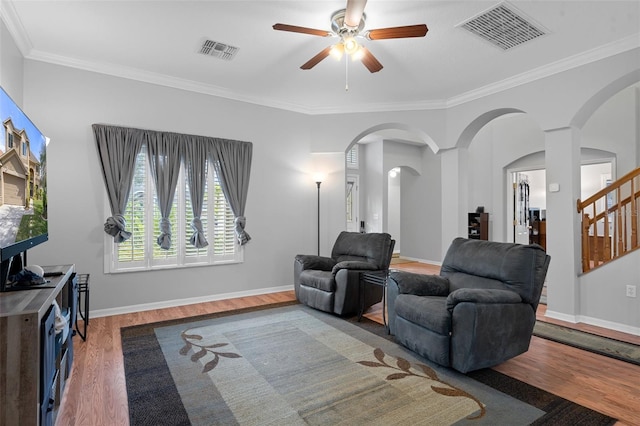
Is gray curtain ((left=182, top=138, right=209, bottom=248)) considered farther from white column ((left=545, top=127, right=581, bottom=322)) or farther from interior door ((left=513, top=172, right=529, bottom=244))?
interior door ((left=513, top=172, right=529, bottom=244))

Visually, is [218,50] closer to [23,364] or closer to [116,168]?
[116,168]

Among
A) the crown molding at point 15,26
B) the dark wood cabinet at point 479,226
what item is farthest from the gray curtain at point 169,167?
the dark wood cabinet at point 479,226

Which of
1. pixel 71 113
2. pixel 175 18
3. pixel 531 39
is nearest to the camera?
pixel 175 18

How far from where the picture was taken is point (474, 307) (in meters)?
2.58

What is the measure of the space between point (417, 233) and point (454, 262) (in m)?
5.72

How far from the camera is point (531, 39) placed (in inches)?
138

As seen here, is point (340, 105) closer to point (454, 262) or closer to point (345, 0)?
point (345, 0)

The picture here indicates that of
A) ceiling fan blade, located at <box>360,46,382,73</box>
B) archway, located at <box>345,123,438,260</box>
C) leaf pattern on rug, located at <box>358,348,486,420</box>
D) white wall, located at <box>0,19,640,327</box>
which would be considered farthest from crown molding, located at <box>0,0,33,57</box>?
archway, located at <box>345,123,438,260</box>

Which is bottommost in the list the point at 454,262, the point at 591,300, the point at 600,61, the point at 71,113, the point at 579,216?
the point at 591,300

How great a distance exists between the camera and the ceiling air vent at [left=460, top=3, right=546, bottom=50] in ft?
10.0

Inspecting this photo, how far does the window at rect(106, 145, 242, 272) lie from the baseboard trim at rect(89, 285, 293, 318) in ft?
1.57

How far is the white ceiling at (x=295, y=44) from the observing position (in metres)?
2.99

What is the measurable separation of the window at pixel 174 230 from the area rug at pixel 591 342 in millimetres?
4007

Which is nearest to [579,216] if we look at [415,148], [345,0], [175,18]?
[345,0]
